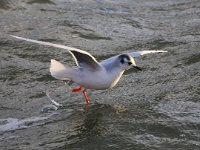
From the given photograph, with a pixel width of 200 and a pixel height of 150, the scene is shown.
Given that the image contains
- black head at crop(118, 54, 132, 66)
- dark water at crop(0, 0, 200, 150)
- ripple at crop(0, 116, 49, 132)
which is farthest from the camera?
black head at crop(118, 54, 132, 66)

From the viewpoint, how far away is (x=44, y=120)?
344 inches

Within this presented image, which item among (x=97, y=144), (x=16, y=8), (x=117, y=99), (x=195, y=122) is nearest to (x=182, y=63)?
(x=117, y=99)

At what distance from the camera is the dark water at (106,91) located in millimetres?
8086

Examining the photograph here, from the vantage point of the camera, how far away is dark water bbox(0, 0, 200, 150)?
8086 millimetres

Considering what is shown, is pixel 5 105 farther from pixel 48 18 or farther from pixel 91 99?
pixel 48 18

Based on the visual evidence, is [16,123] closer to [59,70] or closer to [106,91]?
[59,70]

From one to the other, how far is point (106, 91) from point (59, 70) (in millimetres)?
1510

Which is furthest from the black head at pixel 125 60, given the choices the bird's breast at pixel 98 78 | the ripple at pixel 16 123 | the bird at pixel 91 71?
the ripple at pixel 16 123

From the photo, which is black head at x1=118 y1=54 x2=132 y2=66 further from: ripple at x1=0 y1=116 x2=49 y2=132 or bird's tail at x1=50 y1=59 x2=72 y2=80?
ripple at x1=0 y1=116 x2=49 y2=132

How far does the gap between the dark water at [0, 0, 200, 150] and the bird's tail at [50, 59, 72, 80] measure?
59 cm

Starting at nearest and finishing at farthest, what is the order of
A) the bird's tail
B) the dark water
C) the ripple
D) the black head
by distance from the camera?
1. the dark water
2. the ripple
3. the bird's tail
4. the black head

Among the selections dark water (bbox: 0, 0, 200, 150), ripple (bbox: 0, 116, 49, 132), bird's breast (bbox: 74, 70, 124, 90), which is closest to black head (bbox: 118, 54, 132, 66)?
bird's breast (bbox: 74, 70, 124, 90)

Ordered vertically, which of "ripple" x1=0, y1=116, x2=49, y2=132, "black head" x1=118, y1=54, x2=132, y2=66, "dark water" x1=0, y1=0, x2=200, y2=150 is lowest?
"ripple" x1=0, y1=116, x2=49, y2=132

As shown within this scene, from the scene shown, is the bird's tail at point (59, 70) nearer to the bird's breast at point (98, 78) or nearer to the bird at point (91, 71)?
the bird at point (91, 71)
